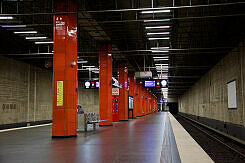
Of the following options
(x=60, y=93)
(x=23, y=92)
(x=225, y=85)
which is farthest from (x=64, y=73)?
(x=225, y=85)

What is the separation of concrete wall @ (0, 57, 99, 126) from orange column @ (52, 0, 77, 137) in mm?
10581

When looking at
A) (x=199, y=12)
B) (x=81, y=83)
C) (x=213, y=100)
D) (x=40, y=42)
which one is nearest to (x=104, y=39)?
(x=40, y=42)

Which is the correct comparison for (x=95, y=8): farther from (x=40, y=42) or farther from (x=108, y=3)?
(x=40, y=42)

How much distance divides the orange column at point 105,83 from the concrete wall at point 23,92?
7.56m

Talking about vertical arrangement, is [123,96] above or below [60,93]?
below

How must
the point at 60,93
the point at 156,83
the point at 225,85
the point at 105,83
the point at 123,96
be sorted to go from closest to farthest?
the point at 60,93 < the point at 105,83 < the point at 225,85 < the point at 123,96 < the point at 156,83

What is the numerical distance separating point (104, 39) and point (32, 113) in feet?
36.6

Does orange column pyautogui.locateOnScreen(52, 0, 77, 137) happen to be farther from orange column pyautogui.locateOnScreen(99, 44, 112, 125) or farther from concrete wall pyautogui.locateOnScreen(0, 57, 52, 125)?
concrete wall pyautogui.locateOnScreen(0, 57, 52, 125)

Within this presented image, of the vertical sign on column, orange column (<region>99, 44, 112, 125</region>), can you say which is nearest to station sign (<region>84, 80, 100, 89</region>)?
orange column (<region>99, 44, 112, 125</region>)

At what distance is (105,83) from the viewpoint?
17.0m

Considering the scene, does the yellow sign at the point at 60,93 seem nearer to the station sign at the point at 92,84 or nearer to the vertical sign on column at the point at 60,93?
the vertical sign on column at the point at 60,93

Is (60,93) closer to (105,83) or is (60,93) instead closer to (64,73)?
(64,73)

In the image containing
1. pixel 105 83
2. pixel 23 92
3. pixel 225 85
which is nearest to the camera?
pixel 105 83

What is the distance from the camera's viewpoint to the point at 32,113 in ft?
76.6
